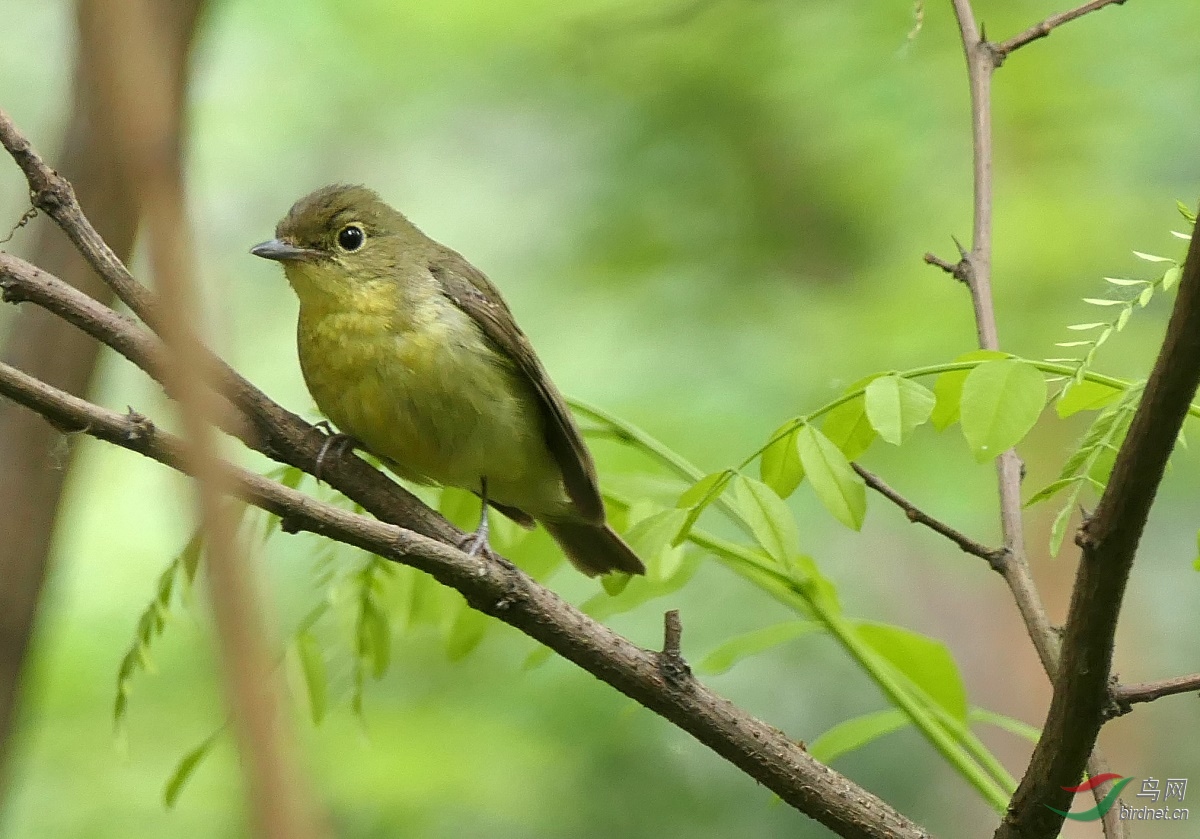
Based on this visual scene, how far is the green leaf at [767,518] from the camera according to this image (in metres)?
2.12

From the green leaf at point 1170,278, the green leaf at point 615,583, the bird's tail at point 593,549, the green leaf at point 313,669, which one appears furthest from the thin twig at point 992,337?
the green leaf at point 313,669

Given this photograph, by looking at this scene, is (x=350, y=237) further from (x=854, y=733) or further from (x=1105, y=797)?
(x=1105, y=797)

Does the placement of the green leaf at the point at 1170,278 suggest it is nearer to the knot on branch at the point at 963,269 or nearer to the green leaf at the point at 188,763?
the knot on branch at the point at 963,269

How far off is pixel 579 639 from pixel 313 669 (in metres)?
0.78

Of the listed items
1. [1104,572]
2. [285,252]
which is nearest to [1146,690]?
[1104,572]

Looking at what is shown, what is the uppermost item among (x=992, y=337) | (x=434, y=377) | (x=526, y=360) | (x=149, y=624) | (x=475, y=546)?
(x=526, y=360)

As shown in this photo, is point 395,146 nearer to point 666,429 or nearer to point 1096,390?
point 666,429

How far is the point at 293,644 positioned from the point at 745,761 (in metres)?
1.09

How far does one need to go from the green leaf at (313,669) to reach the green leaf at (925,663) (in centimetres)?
115

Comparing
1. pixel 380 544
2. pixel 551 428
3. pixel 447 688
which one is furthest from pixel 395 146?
pixel 380 544

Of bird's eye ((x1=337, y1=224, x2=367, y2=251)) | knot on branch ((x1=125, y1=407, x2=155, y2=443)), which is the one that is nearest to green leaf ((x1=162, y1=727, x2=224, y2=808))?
knot on branch ((x1=125, y1=407, x2=155, y2=443))

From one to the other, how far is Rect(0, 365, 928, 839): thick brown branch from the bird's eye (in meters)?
1.60

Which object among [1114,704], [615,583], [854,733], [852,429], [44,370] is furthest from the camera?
[44,370]

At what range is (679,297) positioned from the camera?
5.81m
